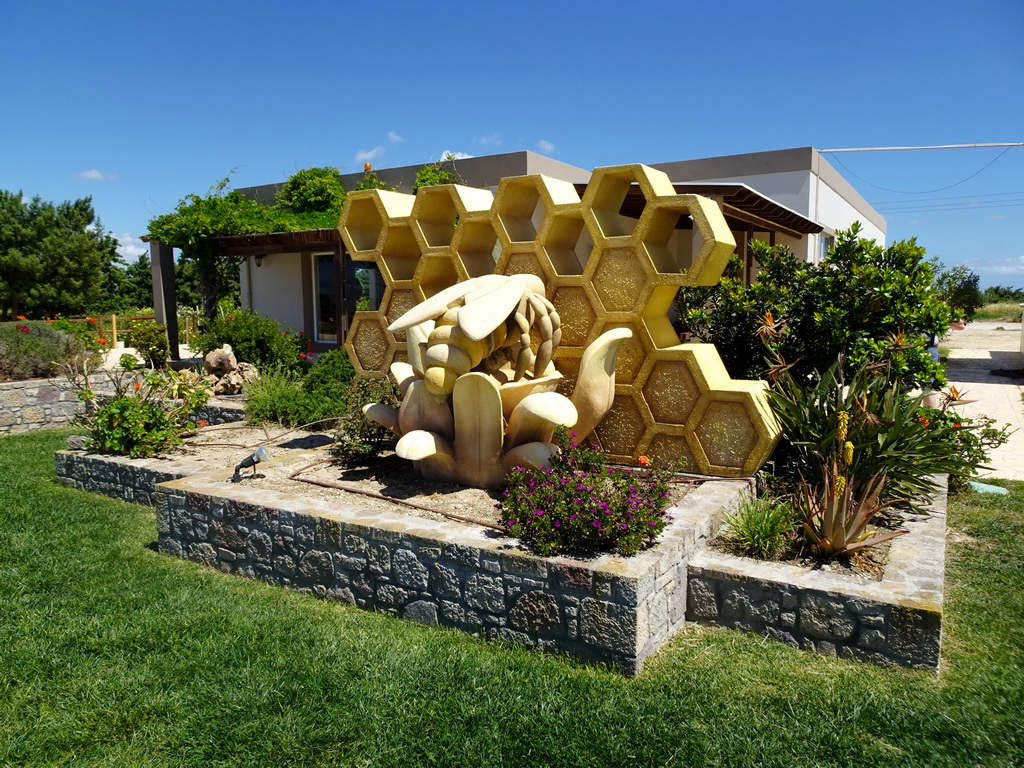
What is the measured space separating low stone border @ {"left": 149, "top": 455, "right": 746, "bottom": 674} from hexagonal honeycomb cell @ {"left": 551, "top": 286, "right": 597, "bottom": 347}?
167 centimetres

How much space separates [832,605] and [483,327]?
2.72m

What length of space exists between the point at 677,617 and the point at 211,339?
10923mm

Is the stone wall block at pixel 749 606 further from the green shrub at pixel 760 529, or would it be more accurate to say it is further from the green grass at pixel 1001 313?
the green grass at pixel 1001 313

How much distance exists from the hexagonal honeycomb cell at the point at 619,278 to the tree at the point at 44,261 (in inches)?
1071

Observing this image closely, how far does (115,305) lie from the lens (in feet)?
102

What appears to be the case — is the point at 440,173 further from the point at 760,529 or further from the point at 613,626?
the point at 613,626

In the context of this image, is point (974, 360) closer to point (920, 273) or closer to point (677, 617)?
point (920, 273)

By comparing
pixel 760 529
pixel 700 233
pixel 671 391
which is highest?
pixel 700 233

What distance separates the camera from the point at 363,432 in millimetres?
6547

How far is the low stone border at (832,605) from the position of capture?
3.95m

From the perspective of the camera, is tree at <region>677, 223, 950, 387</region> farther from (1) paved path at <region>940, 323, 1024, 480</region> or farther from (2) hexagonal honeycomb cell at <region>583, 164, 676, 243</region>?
(2) hexagonal honeycomb cell at <region>583, 164, 676, 243</region>

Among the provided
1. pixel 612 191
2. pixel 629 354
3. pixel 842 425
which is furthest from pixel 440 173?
pixel 842 425

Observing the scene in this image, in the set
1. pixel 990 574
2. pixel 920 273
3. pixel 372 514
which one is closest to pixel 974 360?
pixel 920 273

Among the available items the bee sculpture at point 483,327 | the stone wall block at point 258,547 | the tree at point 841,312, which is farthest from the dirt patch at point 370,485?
the tree at point 841,312
